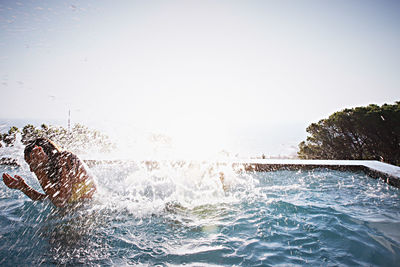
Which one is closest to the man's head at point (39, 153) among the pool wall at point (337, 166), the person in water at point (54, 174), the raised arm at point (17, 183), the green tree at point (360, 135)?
the person in water at point (54, 174)

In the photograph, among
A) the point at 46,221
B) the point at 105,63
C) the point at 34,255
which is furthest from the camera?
the point at 105,63

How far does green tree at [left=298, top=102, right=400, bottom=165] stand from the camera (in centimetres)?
1022

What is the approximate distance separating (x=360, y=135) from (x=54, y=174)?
45.6 feet

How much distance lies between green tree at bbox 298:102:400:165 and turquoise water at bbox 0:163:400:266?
25.0 ft

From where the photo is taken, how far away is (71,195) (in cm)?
319

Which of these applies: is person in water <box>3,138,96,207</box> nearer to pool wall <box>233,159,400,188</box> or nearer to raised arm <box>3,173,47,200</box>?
raised arm <box>3,173,47,200</box>

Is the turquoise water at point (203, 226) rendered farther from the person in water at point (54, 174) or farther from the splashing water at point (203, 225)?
the person in water at point (54, 174)

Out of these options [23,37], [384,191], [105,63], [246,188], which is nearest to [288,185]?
[246,188]

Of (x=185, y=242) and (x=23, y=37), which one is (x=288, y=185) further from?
(x=23, y=37)

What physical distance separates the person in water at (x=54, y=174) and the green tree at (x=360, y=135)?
13060 mm

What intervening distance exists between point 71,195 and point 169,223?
167 centimetres

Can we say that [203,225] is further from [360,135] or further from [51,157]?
[360,135]

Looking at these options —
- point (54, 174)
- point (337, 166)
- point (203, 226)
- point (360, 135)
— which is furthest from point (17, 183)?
point (360, 135)

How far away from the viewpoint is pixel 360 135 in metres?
11.0
